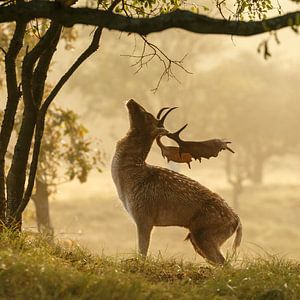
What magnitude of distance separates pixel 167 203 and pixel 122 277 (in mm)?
3027

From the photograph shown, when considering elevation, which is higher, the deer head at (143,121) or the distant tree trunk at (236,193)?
the deer head at (143,121)

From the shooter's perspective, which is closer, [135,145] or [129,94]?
[135,145]

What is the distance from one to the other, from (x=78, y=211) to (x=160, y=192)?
3074 centimetres

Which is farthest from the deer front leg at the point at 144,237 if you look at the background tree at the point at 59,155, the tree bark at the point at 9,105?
the background tree at the point at 59,155

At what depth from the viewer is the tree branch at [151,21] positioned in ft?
25.7

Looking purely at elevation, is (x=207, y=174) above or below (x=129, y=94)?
below

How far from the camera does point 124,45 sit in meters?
58.0

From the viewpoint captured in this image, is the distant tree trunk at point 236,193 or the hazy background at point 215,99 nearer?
the distant tree trunk at point 236,193

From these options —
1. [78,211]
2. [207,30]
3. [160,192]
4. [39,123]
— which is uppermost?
[207,30]

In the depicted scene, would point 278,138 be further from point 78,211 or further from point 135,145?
point 135,145

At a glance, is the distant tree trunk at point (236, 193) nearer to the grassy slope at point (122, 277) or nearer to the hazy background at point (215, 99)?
the hazy background at point (215, 99)

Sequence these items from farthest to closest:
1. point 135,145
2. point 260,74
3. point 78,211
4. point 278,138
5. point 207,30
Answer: point 260,74
point 278,138
point 78,211
point 135,145
point 207,30

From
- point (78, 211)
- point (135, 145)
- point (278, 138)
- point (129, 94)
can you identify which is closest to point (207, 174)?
point (278, 138)

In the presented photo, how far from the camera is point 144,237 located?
10.9m
